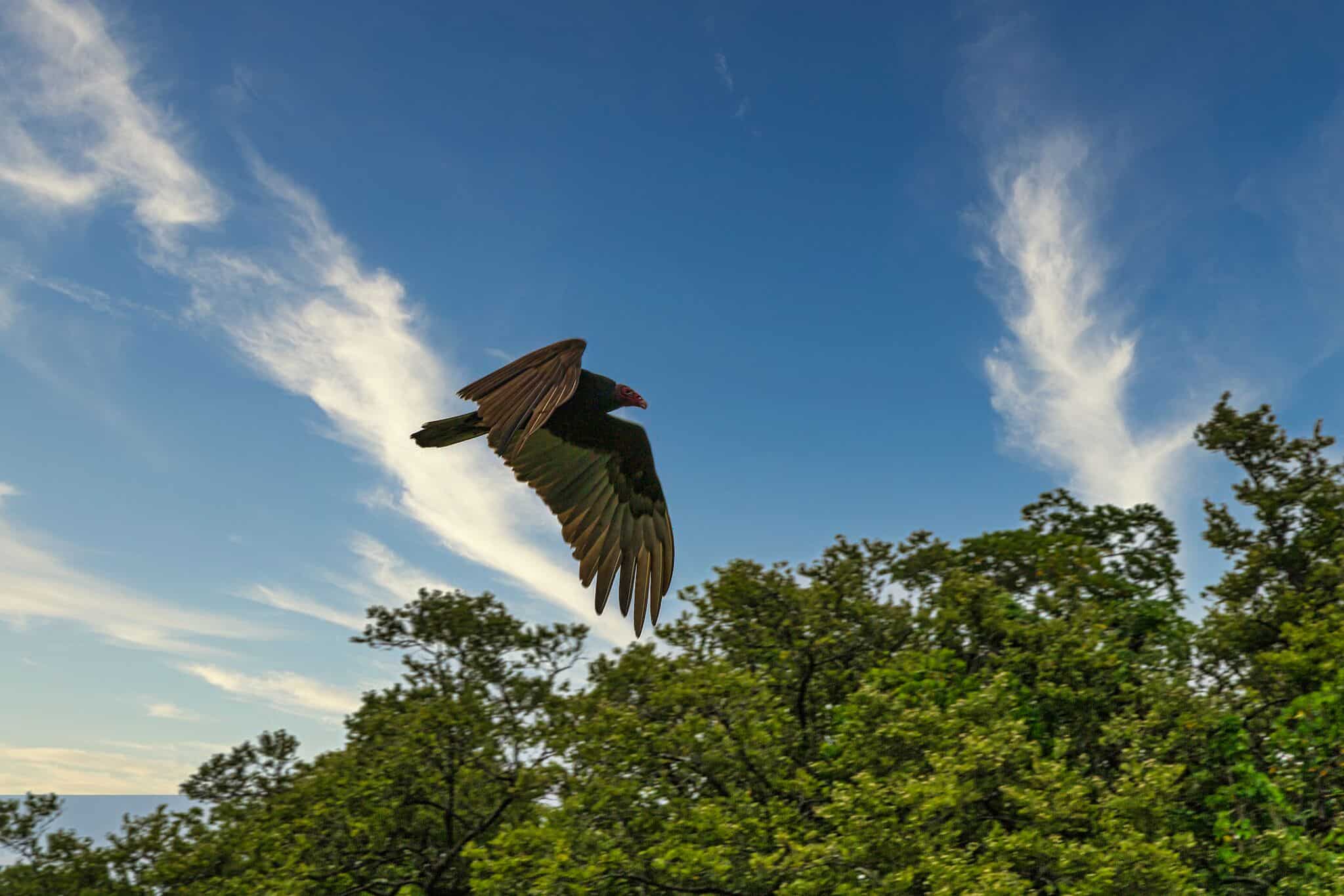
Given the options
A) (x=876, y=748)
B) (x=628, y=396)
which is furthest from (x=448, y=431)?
(x=876, y=748)

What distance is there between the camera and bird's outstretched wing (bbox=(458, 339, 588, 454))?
5.43 m

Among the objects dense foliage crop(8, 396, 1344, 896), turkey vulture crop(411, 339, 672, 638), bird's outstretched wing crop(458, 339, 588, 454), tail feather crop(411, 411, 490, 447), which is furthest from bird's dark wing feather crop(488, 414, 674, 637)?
dense foliage crop(8, 396, 1344, 896)

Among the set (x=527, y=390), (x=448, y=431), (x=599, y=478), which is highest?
(x=599, y=478)

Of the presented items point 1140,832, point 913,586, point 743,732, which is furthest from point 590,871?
point 913,586

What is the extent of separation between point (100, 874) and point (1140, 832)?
21.0 m

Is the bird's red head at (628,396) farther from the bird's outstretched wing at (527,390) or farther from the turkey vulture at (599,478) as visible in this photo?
the bird's outstretched wing at (527,390)

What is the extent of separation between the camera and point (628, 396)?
8.11 meters

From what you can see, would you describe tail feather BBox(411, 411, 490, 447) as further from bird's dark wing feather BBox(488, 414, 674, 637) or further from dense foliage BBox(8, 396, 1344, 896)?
dense foliage BBox(8, 396, 1344, 896)

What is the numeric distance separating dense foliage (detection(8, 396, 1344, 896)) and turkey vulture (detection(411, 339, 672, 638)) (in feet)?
20.4

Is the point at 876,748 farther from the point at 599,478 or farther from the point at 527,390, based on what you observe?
the point at 527,390

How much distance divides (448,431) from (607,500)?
6.17ft

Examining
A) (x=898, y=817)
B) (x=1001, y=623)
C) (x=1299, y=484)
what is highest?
(x=1299, y=484)

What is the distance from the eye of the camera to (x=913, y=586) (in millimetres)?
21844

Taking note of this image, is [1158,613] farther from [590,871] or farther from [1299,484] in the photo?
[590,871]
